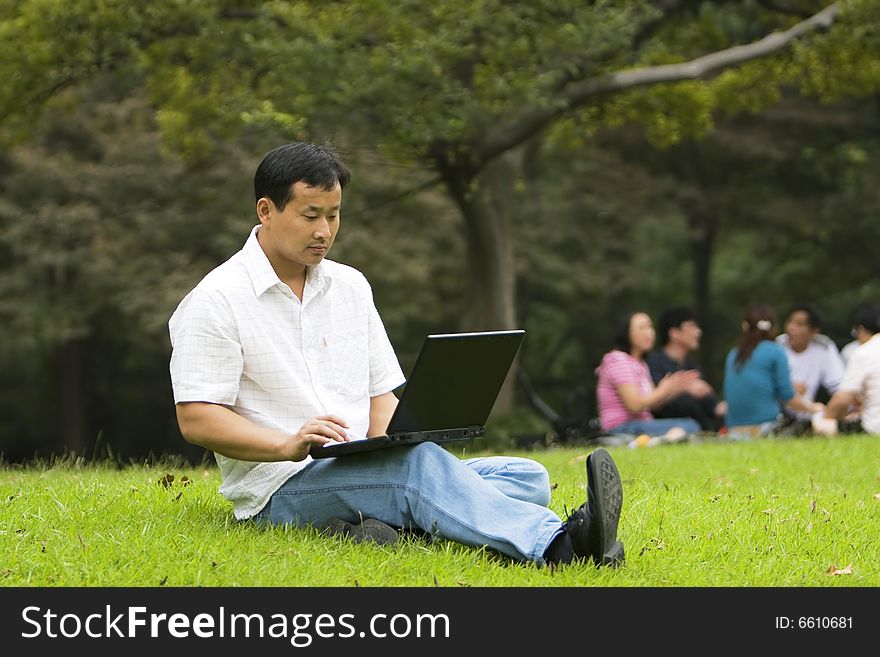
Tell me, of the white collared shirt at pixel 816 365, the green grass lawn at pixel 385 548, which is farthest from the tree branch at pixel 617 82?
the green grass lawn at pixel 385 548

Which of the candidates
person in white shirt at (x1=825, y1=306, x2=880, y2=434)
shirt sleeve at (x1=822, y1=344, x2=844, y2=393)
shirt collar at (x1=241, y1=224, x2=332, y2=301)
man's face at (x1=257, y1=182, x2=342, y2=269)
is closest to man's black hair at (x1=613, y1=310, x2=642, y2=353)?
person in white shirt at (x1=825, y1=306, x2=880, y2=434)

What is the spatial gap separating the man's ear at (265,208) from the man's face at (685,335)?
24.5 ft

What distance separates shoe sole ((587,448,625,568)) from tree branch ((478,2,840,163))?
9308 mm

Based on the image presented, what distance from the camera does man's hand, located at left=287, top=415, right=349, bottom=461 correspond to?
462 centimetres

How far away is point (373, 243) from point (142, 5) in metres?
7.93

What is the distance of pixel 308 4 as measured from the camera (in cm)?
1425

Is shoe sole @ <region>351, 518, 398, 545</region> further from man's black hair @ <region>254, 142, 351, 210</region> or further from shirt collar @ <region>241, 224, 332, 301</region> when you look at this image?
man's black hair @ <region>254, 142, 351, 210</region>

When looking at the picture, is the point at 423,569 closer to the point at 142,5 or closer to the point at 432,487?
the point at 432,487

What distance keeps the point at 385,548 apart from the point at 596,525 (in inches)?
30.4

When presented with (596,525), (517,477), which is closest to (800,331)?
(517,477)

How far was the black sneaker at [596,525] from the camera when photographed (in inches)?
179

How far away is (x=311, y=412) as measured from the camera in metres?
5.01

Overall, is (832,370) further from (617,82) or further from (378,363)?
(378,363)
